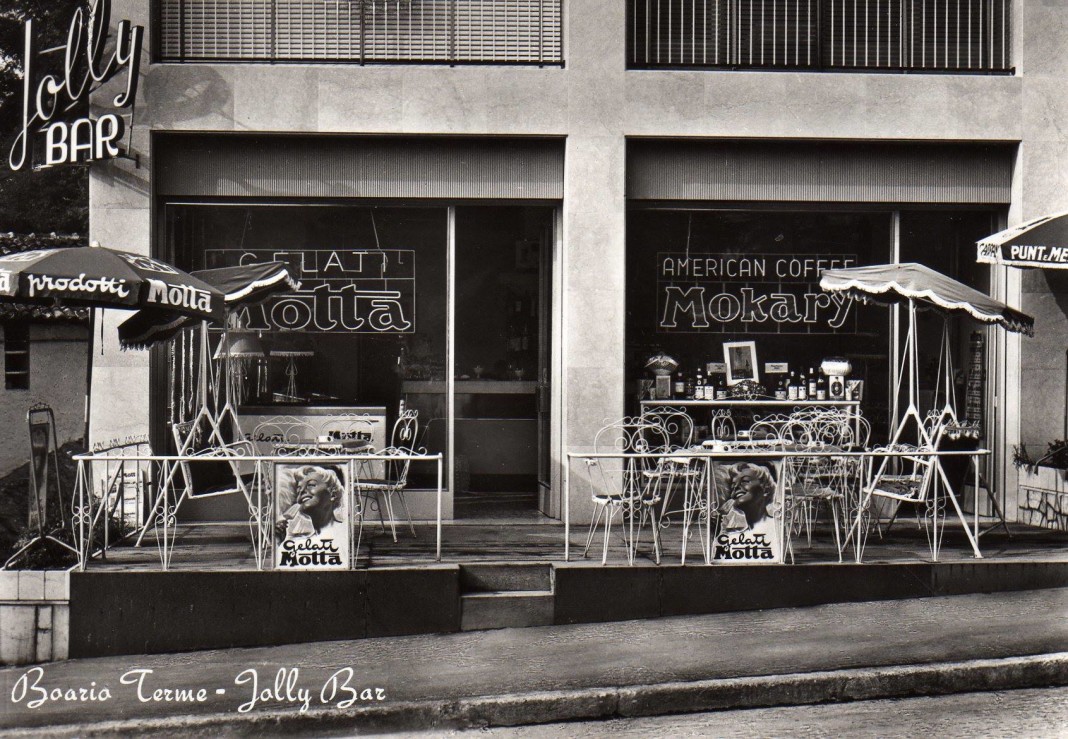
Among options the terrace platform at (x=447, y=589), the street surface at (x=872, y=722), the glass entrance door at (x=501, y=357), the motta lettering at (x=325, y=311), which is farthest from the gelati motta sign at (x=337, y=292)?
the street surface at (x=872, y=722)

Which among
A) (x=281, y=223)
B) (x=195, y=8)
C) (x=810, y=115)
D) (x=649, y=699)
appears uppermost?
(x=195, y=8)

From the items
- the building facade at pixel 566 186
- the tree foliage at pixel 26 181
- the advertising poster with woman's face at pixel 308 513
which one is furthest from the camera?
the tree foliage at pixel 26 181

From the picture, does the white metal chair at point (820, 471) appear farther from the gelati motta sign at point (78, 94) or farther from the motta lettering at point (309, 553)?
the gelati motta sign at point (78, 94)

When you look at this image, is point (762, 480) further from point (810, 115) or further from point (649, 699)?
point (810, 115)

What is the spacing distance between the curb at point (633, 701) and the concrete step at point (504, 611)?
70.9 inches

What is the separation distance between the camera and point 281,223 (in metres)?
11.9

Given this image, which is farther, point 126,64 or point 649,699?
point 126,64

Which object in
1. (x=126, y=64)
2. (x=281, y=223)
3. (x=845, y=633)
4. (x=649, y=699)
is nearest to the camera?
(x=649, y=699)

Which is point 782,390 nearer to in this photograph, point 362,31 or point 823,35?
point 823,35

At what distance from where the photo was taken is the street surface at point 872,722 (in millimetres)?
6566

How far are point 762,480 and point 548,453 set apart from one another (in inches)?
144

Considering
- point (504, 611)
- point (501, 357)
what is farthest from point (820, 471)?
point (501, 357)

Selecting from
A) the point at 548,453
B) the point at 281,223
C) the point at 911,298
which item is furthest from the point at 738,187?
the point at 281,223
